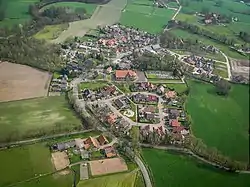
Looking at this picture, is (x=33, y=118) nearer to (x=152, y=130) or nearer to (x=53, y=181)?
(x=53, y=181)

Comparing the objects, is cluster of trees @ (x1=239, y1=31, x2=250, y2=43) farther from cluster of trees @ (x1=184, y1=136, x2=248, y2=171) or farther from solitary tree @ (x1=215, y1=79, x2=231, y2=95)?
cluster of trees @ (x1=184, y1=136, x2=248, y2=171)

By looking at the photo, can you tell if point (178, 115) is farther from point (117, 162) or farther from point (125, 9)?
point (125, 9)

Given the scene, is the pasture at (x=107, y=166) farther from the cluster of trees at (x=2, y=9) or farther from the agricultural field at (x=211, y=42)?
the cluster of trees at (x=2, y=9)

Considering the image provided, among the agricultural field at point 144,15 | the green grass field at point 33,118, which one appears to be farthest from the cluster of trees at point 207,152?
the agricultural field at point 144,15

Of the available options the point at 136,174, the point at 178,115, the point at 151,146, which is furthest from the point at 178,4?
the point at 136,174

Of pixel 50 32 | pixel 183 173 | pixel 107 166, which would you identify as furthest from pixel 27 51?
pixel 183 173
